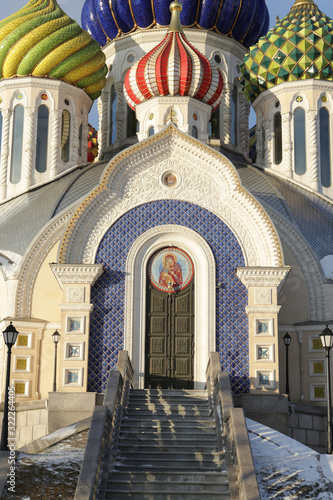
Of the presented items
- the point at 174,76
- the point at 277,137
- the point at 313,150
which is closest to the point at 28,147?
the point at 174,76

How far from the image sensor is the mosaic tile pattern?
15680 millimetres

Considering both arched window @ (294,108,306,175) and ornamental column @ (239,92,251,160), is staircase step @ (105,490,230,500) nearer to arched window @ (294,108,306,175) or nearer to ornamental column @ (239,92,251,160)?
arched window @ (294,108,306,175)

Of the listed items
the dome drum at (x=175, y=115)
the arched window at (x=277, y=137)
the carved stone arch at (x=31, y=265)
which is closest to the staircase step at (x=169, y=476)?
the carved stone arch at (x=31, y=265)

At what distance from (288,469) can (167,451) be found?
5.38ft

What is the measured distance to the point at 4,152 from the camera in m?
21.2

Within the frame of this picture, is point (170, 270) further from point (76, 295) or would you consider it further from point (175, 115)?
point (175, 115)

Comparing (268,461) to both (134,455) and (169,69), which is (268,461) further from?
(169,69)

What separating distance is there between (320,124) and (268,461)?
10985 millimetres

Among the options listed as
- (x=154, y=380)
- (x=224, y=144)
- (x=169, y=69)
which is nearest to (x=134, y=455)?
(x=154, y=380)

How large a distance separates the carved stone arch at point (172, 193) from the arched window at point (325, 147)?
5.54 m

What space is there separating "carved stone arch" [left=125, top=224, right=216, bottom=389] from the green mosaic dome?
23.0 ft

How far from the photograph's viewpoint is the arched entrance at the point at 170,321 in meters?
15.8

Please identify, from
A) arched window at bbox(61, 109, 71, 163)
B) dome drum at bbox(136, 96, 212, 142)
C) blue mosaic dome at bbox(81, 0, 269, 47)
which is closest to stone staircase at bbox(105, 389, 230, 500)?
dome drum at bbox(136, 96, 212, 142)

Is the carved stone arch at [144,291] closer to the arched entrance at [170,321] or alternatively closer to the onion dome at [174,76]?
the arched entrance at [170,321]
